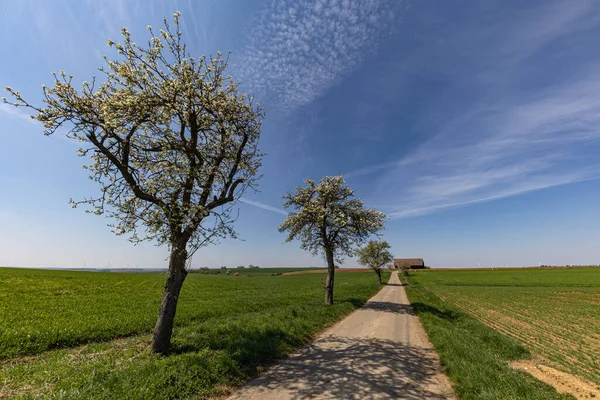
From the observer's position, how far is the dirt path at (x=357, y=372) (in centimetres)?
743

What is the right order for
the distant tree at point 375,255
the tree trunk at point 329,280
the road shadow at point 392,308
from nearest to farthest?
the road shadow at point 392,308 < the tree trunk at point 329,280 < the distant tree at point 375,255

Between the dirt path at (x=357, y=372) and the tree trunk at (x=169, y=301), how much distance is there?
418 centimetres

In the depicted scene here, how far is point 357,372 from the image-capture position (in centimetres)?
890

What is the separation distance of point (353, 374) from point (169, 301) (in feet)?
24.3

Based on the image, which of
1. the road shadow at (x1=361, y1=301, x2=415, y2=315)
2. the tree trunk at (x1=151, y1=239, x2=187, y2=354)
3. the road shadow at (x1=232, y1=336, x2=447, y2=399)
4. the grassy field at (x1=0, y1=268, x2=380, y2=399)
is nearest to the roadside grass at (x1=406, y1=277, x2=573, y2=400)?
the road shadow at (x1=232, y1=336, x2=447, y2=399)

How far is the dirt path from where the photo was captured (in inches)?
293

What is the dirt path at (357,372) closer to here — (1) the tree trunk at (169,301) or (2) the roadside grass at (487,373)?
(2) the roadside grass at (487,373)

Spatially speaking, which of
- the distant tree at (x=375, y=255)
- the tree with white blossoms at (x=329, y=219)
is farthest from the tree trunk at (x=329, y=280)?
the distant tree at (x=375, y=255)

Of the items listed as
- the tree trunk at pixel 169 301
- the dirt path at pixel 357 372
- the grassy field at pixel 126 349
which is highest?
the tree trunk at pixel 169 301

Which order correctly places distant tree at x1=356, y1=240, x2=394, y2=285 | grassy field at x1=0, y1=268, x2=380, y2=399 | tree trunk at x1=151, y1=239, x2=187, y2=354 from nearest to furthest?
grassy field at x1=0, y1=268, x2=380, y2=399 < tree trunk at x1=151, y1=239, x2=187, y2=354 < distant tree at x1=356, y1=240, x2=394, y2=285

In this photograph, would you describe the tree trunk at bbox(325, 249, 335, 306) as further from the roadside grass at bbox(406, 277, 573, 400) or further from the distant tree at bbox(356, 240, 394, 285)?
the distant tree at bbox(356, 240, 394, 285)

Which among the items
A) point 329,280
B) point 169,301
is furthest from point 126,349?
point 329,280

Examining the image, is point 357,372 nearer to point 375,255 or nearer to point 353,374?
point 353,374

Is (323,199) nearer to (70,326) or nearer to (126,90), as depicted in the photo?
(126,90)
